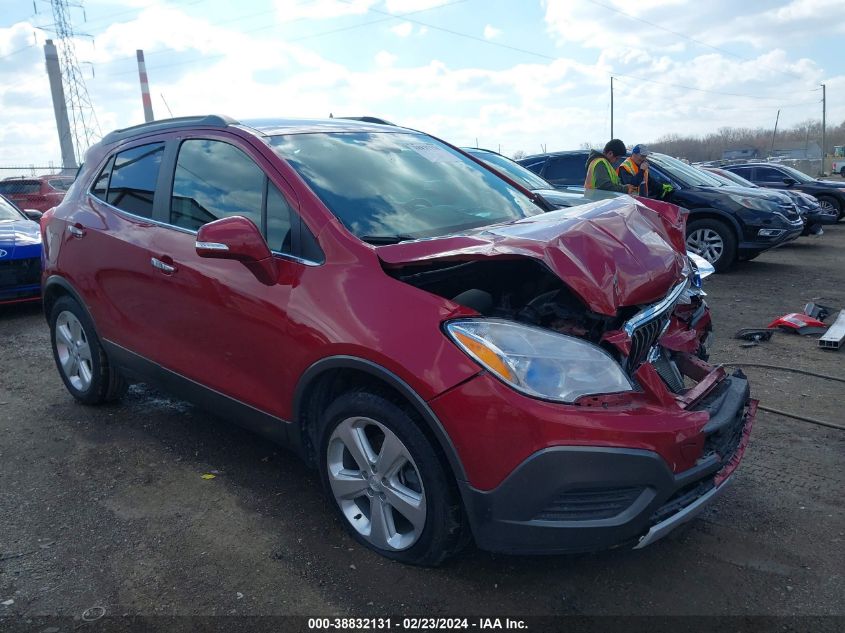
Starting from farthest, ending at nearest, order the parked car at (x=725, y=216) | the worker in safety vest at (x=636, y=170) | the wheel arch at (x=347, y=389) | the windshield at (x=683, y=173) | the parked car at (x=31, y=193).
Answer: the parked car at (x=31, y=193), the windshield at (x=683, y=173), the parked car at (x=725, y=216), the worker in safety vest at (x=636, y=170), the wheel arch at (x=347, y=389)

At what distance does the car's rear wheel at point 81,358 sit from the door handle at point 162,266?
1033mm

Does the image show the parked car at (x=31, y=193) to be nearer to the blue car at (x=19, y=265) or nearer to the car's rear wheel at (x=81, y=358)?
the blue car at (x=19, y=265)

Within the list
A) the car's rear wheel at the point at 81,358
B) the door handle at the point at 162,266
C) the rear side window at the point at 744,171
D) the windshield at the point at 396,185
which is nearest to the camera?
the windshield at the point at 396,185

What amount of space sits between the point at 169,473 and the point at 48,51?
55415 millimetres

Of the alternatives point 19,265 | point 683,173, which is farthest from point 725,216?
point 19,265

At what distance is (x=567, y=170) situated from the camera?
11.1 meters

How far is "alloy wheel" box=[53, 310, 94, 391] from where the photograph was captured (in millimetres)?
4625

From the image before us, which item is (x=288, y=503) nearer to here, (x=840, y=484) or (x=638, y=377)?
(x=638, y=377)

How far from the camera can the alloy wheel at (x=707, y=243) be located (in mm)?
9648

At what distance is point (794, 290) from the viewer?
324 inches

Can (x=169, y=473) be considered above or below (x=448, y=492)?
below

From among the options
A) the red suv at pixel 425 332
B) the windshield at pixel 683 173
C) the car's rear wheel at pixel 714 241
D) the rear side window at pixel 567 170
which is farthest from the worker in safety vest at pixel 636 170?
the red suv at pixel 425 332

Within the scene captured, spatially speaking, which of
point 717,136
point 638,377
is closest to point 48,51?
point 638,377

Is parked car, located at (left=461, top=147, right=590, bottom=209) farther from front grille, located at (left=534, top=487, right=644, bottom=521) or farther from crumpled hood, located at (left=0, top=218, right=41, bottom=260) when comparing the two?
front grille, located at (left=534, top=487, right=644, bottom=521)
